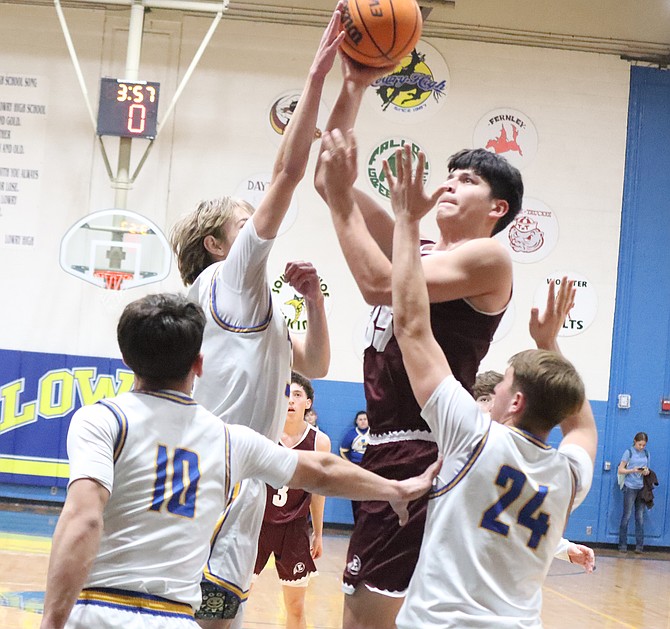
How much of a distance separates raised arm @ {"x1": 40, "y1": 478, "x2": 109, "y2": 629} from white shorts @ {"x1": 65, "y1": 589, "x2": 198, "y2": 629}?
0.11 m

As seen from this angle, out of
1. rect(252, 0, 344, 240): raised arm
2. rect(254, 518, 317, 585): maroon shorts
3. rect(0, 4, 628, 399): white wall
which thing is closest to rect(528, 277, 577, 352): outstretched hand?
rect(252, 0, 344, 240): raised arm

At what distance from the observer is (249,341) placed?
317cm

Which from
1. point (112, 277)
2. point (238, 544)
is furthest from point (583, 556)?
point (112, 277)

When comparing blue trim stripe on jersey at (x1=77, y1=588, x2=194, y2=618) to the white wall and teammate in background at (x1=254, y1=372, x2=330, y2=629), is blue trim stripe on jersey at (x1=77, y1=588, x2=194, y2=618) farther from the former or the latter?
the white wall

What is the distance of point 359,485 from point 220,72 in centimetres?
1060

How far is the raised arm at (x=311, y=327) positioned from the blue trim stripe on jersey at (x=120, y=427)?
0.95 m

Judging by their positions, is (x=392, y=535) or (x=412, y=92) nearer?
(x=392, y=535)

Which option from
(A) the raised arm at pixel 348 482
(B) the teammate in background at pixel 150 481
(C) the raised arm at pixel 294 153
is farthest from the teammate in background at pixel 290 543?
(B) the teammate in background at pixel 150 481

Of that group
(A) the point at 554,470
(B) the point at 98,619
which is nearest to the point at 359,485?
(A) the point at 554,470

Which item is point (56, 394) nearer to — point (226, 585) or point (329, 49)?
point (226, 585)

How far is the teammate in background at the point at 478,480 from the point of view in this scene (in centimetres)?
254

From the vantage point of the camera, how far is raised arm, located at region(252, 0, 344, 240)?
3.05 m

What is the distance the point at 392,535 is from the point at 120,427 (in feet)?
3.31

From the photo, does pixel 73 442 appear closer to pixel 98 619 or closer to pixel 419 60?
pixel 98 619
